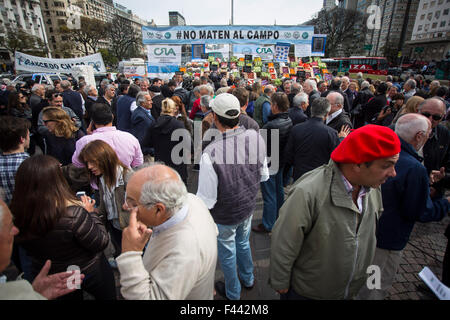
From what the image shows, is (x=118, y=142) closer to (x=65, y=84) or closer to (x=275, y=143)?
(x=275, y=143)

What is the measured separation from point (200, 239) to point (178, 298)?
0.93 ft

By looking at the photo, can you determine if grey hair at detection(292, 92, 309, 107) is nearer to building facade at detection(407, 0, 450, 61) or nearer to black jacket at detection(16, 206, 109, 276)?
black jacket at detection(16, 206, 109, 276)

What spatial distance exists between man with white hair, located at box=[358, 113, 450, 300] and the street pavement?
2.59 ft

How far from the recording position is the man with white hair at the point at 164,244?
1050 millimetres

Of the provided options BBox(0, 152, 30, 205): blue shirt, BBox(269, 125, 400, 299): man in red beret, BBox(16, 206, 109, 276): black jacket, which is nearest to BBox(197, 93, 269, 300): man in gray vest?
BBox(269, 125, 400, 299): man in red beret

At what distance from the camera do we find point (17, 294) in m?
0.88

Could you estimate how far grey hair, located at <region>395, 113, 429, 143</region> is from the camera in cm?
190

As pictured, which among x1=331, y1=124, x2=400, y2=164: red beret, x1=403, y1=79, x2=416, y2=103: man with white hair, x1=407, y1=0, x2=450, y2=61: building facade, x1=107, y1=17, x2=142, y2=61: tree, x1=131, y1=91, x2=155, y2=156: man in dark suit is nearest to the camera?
x1=331, y1=124, x2=400, y2=164: red beret

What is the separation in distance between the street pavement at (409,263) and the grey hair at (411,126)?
181cm

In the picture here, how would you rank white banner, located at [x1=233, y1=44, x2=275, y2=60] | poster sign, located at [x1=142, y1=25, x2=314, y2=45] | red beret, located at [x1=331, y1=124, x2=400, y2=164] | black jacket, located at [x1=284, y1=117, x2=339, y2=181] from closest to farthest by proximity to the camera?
red beret, located at [x1=331, y1=124, x2=400, y2=164] < black jacket, located at [x1=284, y1=117, x2=339, y2=181] < poster sign, located at [x1=142, y1=25, x2=314, y2=45] < white banner, located at [x1=233, y1=44, x2=275, y2=60]

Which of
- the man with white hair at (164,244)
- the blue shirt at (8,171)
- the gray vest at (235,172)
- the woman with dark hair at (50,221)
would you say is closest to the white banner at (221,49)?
the gray vest at (235,172)

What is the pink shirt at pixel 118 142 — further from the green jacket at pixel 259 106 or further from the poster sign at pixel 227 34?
the poster sign at pixel 227 34
